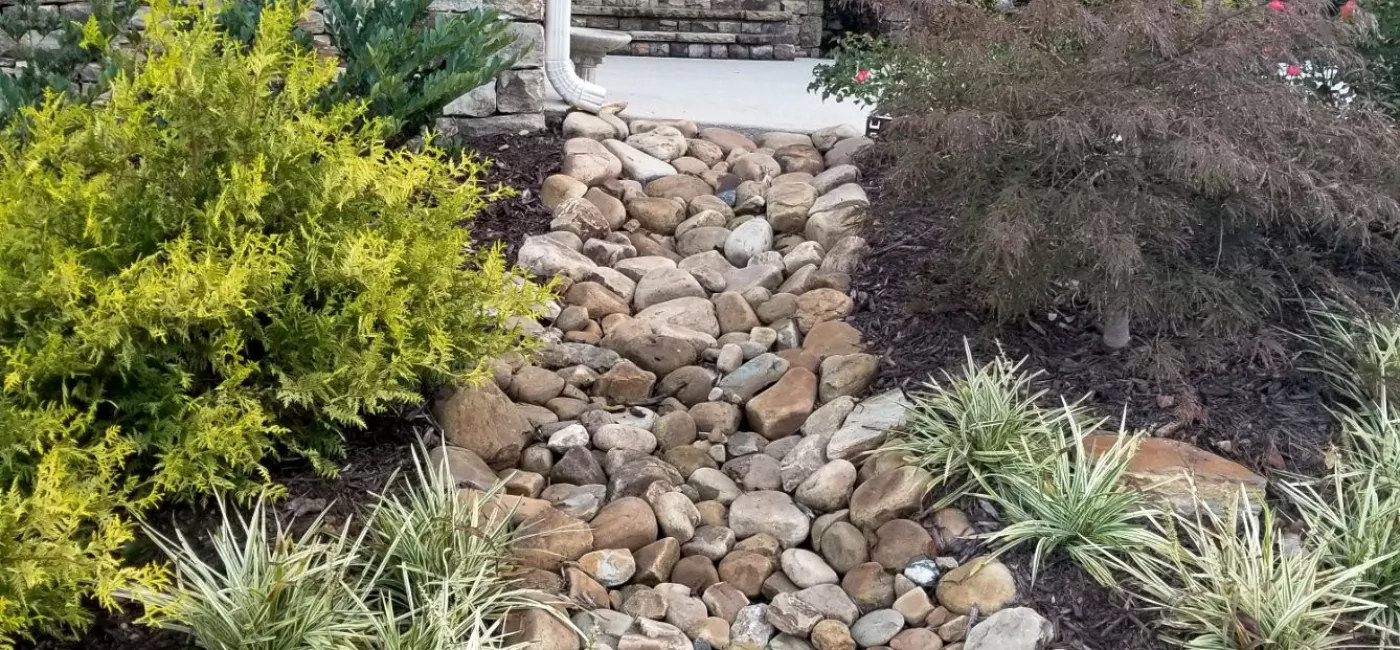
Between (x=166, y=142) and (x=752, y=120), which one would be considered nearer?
(x=166, y=142)

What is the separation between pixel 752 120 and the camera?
632 centimetres

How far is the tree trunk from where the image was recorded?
11.8 ft

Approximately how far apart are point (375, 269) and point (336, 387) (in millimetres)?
324

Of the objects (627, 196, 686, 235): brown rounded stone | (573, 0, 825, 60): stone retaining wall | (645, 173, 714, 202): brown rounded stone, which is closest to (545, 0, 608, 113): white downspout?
(645, 173, 714, 202): brown rounded stone

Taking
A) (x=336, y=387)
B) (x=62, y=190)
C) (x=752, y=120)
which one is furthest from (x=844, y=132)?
(x=62, y=190)

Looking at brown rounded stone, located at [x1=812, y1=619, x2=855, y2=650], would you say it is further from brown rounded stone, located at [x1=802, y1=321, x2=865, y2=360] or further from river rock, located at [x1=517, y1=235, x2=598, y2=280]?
river rock, located at [x1=517, y1=235, x2=598, y2=280]

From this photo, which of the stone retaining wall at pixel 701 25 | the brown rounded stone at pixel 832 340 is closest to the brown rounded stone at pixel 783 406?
the brown rounded stone at pixel 832 340

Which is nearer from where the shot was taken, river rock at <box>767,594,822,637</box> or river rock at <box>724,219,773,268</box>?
river rock at <box>767,594,822,637</box>

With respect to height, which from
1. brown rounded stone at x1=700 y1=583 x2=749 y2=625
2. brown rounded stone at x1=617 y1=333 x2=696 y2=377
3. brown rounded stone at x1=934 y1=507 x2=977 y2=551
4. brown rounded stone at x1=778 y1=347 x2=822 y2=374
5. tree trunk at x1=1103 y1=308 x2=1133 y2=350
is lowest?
brown rounded stone at x1=700 y1=583 x2=749 y2=625

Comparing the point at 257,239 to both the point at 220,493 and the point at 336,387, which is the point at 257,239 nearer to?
the point at 336,387

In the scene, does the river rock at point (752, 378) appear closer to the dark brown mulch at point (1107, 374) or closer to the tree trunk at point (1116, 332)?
the dark brown mulch at point (1107, 374)

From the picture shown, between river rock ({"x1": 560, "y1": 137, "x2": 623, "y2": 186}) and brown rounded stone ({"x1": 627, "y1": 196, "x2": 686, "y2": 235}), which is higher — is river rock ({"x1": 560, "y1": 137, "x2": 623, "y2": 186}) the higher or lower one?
the higher one

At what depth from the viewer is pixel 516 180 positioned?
5105mm

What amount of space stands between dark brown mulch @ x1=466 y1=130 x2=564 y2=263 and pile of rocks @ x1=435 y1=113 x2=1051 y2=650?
0.37 feet
